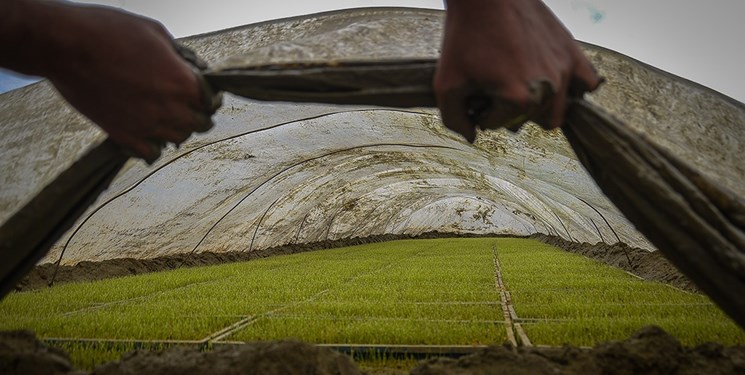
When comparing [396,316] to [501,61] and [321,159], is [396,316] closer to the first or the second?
[501,61]

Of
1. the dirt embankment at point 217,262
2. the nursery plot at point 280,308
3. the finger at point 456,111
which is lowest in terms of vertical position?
the dirt embankment at point 217,262

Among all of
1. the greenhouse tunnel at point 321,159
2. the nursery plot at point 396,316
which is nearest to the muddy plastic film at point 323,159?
the greenhouse tunnel at point 321,159

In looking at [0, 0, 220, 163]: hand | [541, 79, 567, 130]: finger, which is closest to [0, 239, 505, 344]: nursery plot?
[541, 79, 567, 130]: finger

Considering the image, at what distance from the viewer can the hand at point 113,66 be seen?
1.29 metres

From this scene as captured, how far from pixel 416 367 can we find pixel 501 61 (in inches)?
42.0

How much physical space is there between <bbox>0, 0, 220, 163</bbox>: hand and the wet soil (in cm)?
71

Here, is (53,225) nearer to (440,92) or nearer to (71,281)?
(440,92)

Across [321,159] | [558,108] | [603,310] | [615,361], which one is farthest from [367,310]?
[321,159]

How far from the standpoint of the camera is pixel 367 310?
12.8ft

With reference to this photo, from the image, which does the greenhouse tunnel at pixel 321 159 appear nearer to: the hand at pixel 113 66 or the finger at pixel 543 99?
the hand at pixel 113 66

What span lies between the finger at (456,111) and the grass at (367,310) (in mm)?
1612

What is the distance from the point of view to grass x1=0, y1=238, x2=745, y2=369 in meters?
3.03

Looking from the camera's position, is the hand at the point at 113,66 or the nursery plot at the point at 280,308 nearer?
the hand at the point at 113,66

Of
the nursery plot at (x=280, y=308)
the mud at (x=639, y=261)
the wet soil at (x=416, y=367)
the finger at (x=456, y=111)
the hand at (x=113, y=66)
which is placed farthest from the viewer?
the mud at (x=639, y=261)
